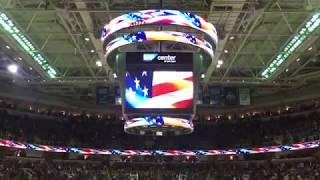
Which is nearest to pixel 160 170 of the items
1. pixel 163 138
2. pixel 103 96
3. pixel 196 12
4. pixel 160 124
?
pixel 163 138

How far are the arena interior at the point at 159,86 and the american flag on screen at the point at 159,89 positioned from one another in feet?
0.11

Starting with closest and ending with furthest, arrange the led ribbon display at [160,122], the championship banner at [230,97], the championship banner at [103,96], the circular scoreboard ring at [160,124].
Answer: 1. the led ribbon display at [160,122]
2. the circular scoreboard ring at [160,124]
3. the championship banner at [230,97]
4. the championship banner at [103,96]

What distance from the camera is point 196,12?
1922cm

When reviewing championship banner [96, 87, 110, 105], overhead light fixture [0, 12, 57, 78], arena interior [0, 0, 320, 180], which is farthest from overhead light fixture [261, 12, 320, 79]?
overhead light fixture [0, 12, 57, 78]

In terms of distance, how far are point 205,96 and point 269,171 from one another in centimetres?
1467

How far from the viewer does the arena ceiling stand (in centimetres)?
1900

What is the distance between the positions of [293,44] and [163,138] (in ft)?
82.0

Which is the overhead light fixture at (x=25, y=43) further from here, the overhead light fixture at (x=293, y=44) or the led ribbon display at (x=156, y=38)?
the overhead light fixture at (x=293, y=44)

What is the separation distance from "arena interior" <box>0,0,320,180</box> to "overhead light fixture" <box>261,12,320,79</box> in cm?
8

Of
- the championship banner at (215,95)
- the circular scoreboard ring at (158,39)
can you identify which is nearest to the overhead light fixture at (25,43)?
the circular scoreboard ring at (158,39)

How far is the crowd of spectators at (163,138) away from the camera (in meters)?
37.6

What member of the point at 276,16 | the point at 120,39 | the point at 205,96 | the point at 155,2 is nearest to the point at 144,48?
the point at 120,39

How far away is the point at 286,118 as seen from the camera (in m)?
40.7

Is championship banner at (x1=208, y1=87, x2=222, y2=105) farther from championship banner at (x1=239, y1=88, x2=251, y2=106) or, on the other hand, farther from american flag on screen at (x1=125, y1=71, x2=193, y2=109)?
american flag on screen at (x1=125, y1=71, x2=193, y2=109)
